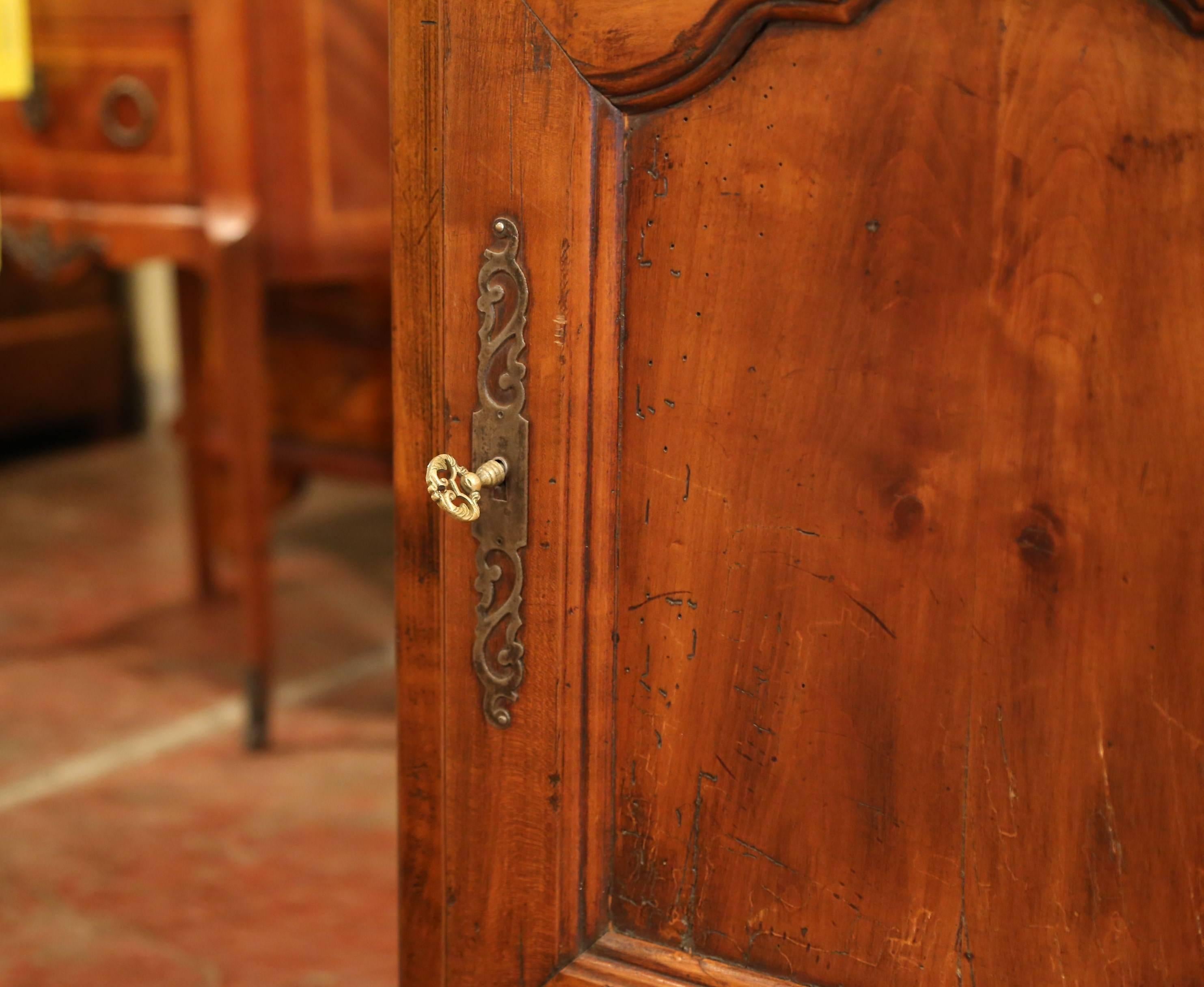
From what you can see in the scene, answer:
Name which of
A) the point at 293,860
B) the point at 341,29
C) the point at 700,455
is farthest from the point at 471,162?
the point at 293,860

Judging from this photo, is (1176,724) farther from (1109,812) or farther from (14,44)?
(14,44)

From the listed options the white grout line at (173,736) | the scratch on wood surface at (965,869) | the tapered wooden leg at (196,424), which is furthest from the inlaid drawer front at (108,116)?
the scratch on wood surface at (965,869)

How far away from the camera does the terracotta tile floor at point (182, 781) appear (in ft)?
5.23

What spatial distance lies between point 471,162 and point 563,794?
1.40ft

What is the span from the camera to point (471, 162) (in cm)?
88

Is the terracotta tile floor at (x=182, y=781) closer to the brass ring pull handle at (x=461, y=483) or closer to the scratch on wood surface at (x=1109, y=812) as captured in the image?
the brass ring pull handle at (x=461, y=483)

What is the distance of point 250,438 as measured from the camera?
6.37 ft

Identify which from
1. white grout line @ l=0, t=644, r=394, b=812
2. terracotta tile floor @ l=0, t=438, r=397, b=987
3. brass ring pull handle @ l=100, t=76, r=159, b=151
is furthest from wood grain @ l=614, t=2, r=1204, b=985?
white grout line @ l=0, t=644, r=394, b=812

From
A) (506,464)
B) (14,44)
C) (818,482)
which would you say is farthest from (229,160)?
(818,482)

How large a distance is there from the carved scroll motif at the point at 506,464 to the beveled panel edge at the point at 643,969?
0.18 meters

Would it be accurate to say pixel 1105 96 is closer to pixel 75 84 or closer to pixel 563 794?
pixel 563 794

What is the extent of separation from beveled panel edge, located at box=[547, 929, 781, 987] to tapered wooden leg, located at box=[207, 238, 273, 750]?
3.73ft

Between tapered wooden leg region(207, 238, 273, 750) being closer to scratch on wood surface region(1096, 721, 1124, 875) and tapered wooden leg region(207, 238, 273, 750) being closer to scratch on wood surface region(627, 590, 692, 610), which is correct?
scratch on wood surface region(627, 590, 692, 610)

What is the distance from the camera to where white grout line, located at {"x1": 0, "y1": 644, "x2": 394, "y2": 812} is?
1.96 metres
